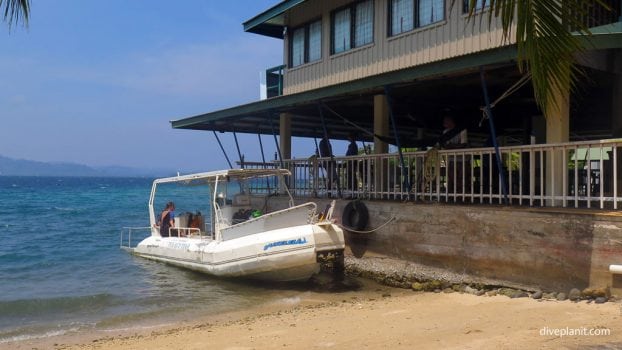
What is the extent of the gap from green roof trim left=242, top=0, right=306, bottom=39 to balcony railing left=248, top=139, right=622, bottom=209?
4544 millimetres

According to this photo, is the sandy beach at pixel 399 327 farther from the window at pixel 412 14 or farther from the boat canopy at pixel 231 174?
the window at pixel 412 14

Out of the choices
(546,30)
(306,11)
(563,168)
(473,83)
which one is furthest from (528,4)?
(306,11)

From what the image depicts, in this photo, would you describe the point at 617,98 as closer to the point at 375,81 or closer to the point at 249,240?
the point at 375,81

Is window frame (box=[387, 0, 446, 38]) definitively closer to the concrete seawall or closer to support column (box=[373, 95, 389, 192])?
support column (box=[373, 95, 389, 192])

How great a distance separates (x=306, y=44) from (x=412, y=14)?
4174 mm

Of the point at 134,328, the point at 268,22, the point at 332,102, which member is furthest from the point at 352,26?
the point at 134,328

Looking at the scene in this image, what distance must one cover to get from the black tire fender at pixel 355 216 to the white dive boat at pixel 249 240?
442 mm

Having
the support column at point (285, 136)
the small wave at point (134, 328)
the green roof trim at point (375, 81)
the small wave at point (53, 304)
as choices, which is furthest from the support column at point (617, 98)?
the small wave at point (53, 304)

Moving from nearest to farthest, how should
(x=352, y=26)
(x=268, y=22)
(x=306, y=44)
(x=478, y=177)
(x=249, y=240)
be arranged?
(x=249, y=240)
(x=478, y=177)
(x=352, y=26)
(x=306, y=44)
(x=268, y=22)

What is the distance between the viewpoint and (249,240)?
11.6m

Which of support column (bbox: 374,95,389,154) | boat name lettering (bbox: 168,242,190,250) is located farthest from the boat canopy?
support column (bbox: 374,95,389,154)

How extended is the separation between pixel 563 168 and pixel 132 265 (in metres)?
11.6

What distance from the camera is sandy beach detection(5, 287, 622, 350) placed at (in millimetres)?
6562

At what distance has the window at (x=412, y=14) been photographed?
525 inches
